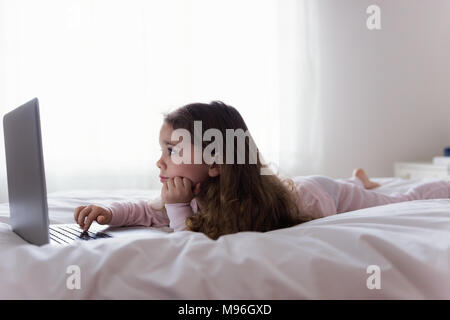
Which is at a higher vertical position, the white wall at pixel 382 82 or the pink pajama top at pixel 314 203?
the white wall at pixel 382 82

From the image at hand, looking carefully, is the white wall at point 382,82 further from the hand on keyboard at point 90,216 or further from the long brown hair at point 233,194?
the hand on keyboard at point 90,216

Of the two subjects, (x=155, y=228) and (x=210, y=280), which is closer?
(x=210, y=280)

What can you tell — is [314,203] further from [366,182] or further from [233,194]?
[366,182]

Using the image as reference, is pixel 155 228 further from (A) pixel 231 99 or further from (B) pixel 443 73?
(B) pixel 443 73

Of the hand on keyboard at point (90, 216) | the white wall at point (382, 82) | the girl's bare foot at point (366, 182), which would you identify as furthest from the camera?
the white wall at point (382, 82)

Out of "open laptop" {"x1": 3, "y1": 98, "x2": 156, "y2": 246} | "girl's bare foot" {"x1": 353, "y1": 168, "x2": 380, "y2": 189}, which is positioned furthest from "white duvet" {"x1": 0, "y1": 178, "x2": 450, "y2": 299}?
"girl's bare foot" {"x1": 353, "y1": 168, "x2": 380, "y2": 189}

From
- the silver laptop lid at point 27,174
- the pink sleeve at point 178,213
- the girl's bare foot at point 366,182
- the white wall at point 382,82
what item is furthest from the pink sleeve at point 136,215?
the white wall at point 382,82

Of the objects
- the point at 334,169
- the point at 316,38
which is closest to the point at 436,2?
the point at 316,38

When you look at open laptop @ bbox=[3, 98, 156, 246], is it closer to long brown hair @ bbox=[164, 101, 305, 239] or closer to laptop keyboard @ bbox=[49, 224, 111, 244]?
laptop keyboard @ bbox=[49, 224, 111, 244]

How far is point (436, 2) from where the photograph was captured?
302cm

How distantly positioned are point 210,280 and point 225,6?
98.6 inches

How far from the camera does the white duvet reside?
65cm

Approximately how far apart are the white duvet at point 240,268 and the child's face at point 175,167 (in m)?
0.33

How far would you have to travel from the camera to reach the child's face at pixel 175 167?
42.5 inches
